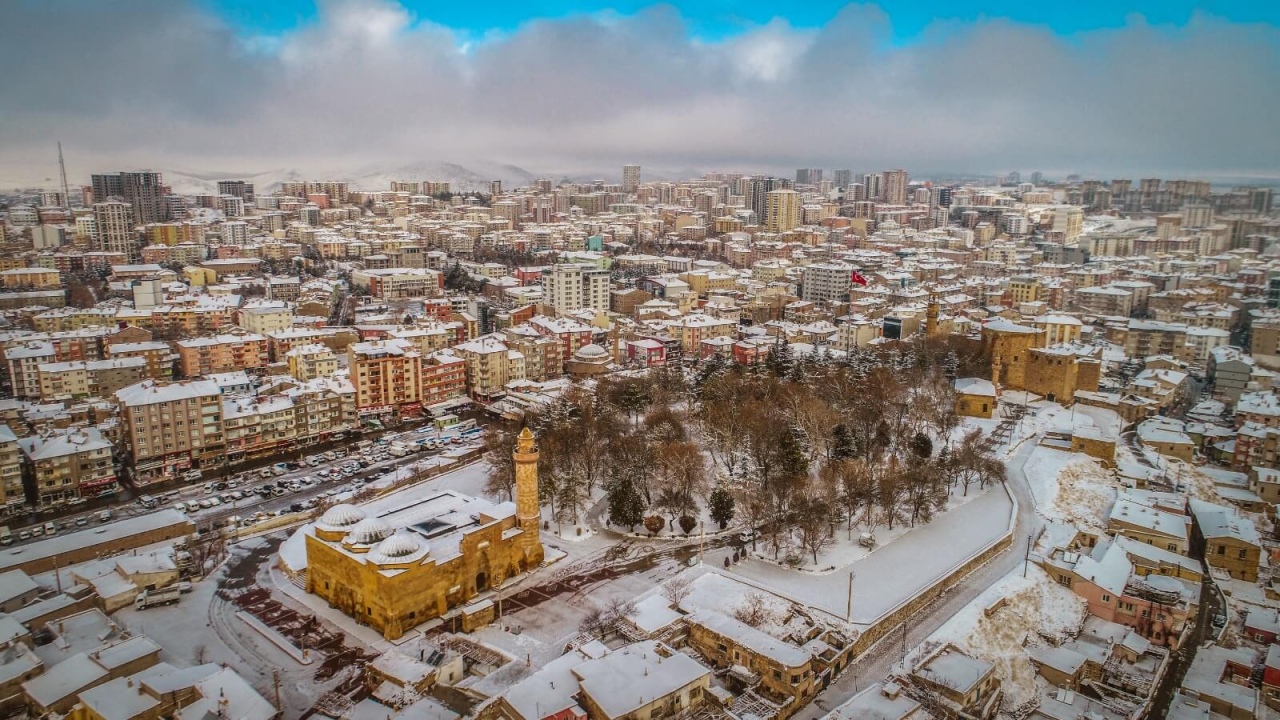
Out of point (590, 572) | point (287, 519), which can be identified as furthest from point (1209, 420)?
point (287, 519)

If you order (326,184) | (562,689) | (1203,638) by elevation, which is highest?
(326,184)

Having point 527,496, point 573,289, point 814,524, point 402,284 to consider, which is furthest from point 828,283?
point 527,496

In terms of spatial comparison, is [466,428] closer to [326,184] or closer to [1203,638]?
[1203,638]

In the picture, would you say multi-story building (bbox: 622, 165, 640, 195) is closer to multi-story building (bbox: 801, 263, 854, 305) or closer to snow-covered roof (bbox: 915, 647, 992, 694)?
multi-story building (bbox: 801, 263, 854, 305)

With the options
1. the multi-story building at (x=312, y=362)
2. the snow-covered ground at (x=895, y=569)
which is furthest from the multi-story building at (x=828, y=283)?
the snow-covered ground at (x=895, y=569)

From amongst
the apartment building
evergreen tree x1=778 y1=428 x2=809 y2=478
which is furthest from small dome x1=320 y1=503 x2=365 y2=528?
the apartment building

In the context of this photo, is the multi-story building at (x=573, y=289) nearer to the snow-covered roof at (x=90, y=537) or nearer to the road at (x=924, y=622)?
the snow-covered roof at (x=90, y=537)
